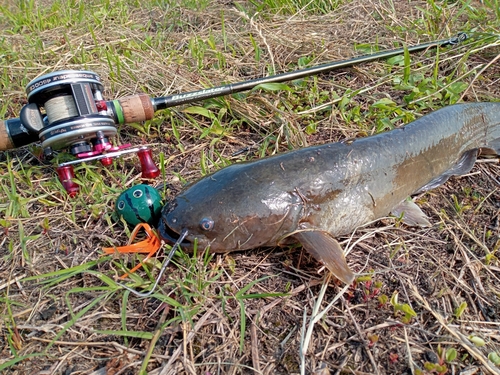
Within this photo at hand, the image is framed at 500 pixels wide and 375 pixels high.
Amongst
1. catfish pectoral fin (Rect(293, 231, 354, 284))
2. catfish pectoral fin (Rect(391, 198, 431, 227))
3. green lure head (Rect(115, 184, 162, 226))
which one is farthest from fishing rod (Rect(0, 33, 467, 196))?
catfish pectoral fin (Rect(391, 198, 431, 227))

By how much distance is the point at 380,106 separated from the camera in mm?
3178

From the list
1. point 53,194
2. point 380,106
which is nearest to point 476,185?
point 380,106

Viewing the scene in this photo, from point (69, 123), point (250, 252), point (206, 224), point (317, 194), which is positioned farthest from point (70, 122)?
point (317, 194)

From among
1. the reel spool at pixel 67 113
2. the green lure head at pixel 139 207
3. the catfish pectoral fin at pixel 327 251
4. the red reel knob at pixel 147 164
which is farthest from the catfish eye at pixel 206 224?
the reel spool at pixel 67 113

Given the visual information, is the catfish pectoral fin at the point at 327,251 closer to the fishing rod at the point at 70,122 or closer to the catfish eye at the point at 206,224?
the catfish eye at the point at 206,224

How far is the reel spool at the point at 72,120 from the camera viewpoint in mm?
2371

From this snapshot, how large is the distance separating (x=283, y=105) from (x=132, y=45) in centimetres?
168

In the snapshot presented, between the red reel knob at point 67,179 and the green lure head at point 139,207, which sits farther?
the red reel knob at point 67,179

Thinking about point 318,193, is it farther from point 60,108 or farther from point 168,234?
point 60,108

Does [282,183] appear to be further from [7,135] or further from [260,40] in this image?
[260,40]

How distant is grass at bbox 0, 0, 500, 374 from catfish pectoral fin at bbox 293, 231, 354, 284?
0.32ft

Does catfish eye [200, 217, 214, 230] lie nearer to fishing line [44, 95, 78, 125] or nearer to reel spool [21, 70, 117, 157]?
reel spool [21, 70, 117, 157]

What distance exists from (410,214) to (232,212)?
3.57 ft

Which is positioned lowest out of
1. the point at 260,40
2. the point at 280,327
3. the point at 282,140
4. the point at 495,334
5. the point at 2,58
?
the point at 495,334
